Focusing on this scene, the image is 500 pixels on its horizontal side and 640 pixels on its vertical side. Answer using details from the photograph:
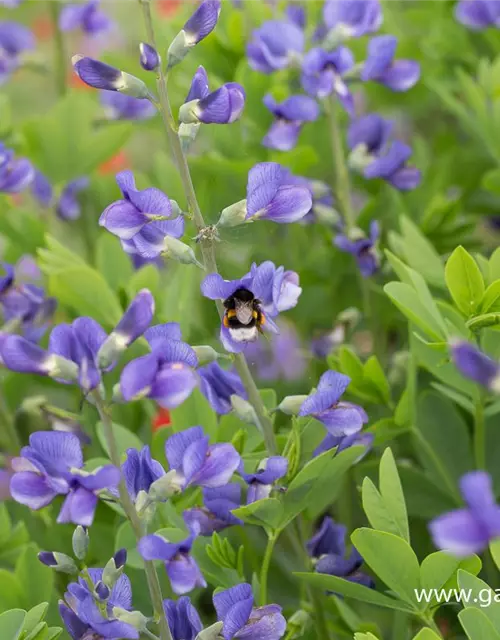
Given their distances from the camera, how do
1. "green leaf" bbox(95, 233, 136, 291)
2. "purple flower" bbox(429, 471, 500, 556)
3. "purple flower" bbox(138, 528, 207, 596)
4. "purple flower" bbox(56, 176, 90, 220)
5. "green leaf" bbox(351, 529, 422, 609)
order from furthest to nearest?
1. "purple flower" bbox(56, 176, 90, 220)
2. "green leaf" bbox(95, 233, 136, 291)
3. "green leaf" bbox(351, 529, 422, 609)
4. "purple flower" bbox(138, 528, 207, 596)
5. "purple flower" bbox(429, 471, 500, 556)

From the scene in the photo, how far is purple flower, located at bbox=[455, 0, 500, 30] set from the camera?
133 centimetres

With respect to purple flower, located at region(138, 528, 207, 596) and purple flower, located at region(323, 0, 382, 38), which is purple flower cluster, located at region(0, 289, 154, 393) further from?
purple flower, located at region(323, 0, 382, 38)

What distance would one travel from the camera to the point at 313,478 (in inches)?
31.0

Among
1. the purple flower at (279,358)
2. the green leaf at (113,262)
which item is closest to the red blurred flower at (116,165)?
the purple flower at (279,358)

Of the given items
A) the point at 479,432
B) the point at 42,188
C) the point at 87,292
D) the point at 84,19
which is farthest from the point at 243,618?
the point at 84,19

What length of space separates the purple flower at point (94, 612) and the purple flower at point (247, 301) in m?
0.20

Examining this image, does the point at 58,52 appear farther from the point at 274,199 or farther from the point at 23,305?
the point at 274,199

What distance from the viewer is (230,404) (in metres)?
0.82

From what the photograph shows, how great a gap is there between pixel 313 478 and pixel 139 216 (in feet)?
0.84

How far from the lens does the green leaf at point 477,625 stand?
2.20ft

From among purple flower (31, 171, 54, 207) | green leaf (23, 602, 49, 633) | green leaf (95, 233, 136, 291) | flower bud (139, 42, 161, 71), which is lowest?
purple flower (31, 171, 54, 207)

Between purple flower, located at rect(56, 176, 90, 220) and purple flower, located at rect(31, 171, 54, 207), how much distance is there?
0.06 ft

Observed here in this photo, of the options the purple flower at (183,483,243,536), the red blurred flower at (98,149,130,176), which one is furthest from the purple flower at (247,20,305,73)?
the red blurred flower at (98,149,130,176)

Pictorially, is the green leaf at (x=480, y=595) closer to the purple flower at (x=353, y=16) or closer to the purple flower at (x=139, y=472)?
the purple flower at (x=139, y=472)
